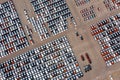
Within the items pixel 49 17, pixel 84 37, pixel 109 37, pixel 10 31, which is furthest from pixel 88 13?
pixel 10 31

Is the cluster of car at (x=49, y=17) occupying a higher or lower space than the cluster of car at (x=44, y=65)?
higher

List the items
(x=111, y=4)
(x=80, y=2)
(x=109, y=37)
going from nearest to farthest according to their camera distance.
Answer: (x=109, y=37)
(x=80, y=2)
(x=111, y=4)

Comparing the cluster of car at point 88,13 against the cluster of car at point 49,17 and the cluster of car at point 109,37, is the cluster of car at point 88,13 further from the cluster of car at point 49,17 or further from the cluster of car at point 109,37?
the cluster of car at point 49,17

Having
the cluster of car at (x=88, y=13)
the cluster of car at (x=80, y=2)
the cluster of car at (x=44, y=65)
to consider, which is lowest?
the cluster of car at (x=44, y=65)

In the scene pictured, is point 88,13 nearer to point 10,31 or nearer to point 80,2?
point 80,2

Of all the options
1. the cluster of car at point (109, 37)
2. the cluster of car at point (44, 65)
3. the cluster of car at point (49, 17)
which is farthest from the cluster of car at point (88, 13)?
the cluster of car at point (44, 65)

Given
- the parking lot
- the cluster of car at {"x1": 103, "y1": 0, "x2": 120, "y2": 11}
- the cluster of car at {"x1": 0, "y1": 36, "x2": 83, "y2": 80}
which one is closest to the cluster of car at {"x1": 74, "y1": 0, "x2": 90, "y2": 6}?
the parking lot
